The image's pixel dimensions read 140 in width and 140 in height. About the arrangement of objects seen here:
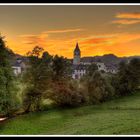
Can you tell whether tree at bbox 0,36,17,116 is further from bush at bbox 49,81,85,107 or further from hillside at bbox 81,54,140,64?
hillside at bbox 81,54,140,64

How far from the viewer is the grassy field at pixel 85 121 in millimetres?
4914

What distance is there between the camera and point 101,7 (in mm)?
4957

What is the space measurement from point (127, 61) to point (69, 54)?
111cm

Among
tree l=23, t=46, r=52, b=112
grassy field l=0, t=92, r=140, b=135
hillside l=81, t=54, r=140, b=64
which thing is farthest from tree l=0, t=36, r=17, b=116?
hillside l=81, t=54, r=140, b=64

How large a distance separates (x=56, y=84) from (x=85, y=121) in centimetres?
149

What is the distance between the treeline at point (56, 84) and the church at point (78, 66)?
0.11m

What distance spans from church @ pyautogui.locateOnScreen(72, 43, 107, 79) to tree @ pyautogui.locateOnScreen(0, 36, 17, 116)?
1328 mm

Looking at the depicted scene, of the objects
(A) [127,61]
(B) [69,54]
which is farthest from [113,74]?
(B) [69,54]


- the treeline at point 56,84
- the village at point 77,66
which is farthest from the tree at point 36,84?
the village at point 77,66

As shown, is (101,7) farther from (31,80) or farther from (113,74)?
(31,80)

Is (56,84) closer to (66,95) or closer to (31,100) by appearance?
(66,95)

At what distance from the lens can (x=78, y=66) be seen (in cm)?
570

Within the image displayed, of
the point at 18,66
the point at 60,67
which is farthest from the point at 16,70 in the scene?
the point at 60,67

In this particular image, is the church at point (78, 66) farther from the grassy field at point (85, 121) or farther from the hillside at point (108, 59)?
the grassy field at point (85, 121)
